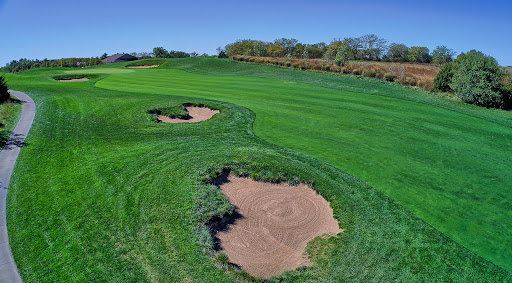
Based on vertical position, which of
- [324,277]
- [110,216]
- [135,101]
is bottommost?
[324,277]

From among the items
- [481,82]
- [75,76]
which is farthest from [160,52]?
[481,82]

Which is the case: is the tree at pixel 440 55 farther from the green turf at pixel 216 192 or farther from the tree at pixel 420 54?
the green turf at pixel 216 192

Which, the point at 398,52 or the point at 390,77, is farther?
the point at 398,52

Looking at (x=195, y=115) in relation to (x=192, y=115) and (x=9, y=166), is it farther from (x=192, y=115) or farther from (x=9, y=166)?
(x=9, y=166)

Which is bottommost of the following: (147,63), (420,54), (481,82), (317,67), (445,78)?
(481,82)

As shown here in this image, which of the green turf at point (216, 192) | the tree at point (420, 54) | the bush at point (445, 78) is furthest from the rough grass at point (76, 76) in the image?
the tree at point (420, 54)

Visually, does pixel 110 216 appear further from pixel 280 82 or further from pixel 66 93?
pixel 280 82

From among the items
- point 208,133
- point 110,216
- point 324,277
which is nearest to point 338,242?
point 324,277

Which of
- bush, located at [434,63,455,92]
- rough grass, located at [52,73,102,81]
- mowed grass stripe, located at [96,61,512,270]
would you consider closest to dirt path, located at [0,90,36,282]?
mowed grass stripe, located at [96,61,512,270]
